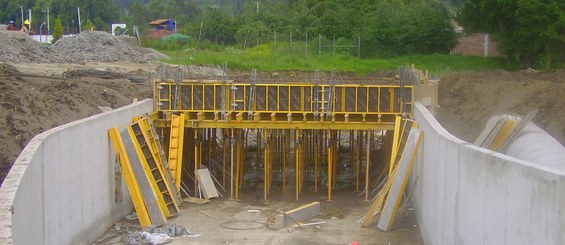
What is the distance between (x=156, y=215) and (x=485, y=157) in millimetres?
9891

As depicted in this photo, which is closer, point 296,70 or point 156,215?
point 156,215

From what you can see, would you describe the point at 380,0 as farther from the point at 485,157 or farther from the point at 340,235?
the point at 485,157

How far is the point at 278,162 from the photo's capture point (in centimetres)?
2558

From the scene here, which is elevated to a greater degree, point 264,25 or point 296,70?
point 264,25

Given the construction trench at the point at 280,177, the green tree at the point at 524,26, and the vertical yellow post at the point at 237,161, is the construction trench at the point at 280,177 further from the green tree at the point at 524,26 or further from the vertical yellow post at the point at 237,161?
the green tree at the point at 524,26

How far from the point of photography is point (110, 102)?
73.2 ft

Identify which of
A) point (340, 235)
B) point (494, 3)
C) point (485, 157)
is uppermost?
point (494, 3)

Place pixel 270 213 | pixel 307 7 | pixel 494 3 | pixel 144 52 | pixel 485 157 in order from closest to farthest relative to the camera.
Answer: pixel 485 157 → pixel 270 213 → pixel 494 3 → pixel 144 52 → pixel 307 7

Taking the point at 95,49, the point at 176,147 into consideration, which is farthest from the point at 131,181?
the point at 95,49

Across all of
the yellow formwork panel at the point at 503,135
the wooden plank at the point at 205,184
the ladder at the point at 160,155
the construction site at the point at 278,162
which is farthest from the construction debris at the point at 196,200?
the yellow formwork panel at the point at 503,135

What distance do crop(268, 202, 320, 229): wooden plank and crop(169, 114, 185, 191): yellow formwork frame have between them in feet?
10.5

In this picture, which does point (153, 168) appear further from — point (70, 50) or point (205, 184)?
point (70, 50)

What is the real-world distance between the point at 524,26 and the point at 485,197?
96.6ft

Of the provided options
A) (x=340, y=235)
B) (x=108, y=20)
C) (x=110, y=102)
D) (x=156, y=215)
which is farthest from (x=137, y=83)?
(x=108, y=20)
